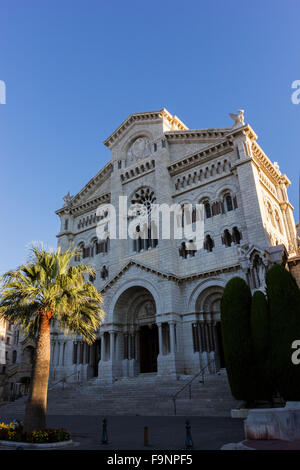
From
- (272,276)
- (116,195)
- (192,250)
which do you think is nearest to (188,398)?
(272,276)

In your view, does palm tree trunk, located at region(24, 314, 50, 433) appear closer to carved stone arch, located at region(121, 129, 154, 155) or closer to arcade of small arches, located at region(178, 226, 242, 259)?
arcade of small arches, located at region(178, 226, 242, 259)

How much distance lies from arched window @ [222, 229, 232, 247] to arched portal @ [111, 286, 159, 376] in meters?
7.59

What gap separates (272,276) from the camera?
50.1 feet

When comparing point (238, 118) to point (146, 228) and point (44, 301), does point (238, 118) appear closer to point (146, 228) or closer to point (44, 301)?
point (146, 228)

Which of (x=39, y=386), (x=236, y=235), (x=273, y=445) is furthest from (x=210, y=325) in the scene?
(x=273, y=445)

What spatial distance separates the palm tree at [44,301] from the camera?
12805mm

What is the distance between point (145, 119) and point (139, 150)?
315cm

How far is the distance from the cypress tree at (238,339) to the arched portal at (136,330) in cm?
1278

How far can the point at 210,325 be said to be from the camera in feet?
82.8

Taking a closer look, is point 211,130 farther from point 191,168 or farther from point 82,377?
point 82,377

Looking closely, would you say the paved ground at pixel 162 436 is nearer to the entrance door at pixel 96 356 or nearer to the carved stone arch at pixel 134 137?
the entrance door at pixel 96 356

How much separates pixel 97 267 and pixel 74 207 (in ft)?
26.5

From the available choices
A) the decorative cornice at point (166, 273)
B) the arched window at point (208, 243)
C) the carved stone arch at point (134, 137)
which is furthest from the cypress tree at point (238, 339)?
the carved stone arch at point (134, 137)

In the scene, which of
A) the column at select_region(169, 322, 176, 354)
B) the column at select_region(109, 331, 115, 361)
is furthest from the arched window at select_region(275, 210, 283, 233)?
the column at select_region(109, 331, 115, 361)
